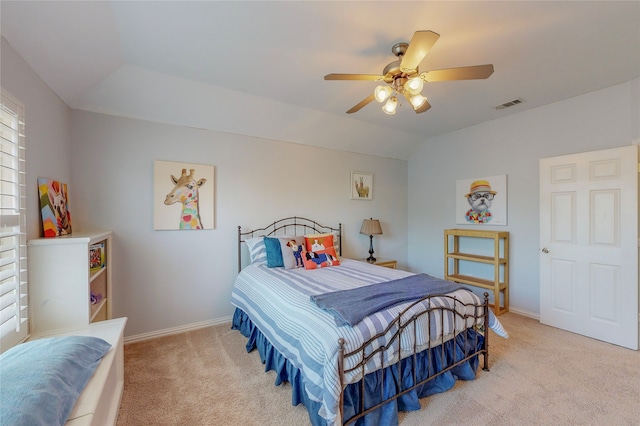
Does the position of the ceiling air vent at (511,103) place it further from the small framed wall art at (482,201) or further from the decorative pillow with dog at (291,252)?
the decorative pillow with dog at (291,252)

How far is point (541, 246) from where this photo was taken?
321cm

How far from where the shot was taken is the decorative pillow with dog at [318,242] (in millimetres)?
3207

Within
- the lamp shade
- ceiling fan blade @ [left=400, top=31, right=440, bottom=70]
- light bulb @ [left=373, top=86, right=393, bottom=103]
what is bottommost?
the lamp shade

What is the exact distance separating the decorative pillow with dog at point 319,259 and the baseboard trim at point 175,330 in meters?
1.29

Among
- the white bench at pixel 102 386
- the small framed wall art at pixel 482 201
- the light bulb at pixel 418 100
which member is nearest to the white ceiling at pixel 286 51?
the light bulb at pixel 418 100

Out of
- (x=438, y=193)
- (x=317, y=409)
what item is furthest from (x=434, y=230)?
(x=317, y=409)

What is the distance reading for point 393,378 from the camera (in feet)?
5.65

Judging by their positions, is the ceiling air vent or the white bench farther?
the ceiling air vent

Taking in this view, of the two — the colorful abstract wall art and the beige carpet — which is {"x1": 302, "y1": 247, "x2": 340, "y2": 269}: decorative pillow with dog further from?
the colorful abstract wall art

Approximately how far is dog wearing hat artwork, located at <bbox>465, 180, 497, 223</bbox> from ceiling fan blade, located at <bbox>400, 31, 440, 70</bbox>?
278cm

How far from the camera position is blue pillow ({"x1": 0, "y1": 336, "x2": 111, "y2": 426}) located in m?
0.92

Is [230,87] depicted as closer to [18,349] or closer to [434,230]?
[18,349]

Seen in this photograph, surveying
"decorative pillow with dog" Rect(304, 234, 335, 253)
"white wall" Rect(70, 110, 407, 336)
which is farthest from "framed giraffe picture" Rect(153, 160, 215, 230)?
"decorative pillow with dog" Rect(304, 234, 335, 253)

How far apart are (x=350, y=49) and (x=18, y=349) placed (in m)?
2.77
